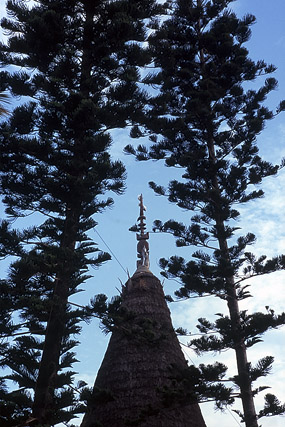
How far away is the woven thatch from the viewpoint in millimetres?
8831

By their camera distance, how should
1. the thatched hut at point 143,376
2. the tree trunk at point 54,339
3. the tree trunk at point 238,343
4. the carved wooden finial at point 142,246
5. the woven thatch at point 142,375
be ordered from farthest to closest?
the carved wooden finial at point 142,246, the tree trunk at point 238,343, the woven thatch at point 142,375, the thatched hut at point 143,376, the tree trunk at point 54,339

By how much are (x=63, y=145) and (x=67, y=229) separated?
1.65m

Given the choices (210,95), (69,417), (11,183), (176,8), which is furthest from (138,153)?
(69,417)

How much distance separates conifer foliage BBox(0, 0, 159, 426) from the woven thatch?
36.1 inches

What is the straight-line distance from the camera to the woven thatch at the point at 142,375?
883cm

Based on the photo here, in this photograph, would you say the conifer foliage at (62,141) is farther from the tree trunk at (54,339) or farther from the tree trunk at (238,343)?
the tree trunk at (238,343)

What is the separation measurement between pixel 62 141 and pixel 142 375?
4.77 meters

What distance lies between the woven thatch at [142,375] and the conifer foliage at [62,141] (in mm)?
918

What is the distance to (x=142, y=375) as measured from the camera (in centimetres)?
1068

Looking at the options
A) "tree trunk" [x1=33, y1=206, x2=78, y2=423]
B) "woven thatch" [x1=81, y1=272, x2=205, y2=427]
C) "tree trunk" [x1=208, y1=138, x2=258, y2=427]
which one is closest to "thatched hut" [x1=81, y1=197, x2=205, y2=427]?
"woven thatch" [x1=81, y1=272, x2=205, y2=427]

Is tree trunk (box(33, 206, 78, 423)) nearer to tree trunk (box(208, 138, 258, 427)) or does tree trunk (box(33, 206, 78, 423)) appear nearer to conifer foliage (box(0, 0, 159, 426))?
conifer foliage (box(0, 0, 159, 426))

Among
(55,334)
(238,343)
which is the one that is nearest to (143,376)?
(238,343)

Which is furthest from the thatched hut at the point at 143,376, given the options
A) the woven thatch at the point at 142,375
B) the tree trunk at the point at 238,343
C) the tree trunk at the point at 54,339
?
the tree trunk at the point at 238,343

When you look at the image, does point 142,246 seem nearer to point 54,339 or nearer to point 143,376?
point 143,376
